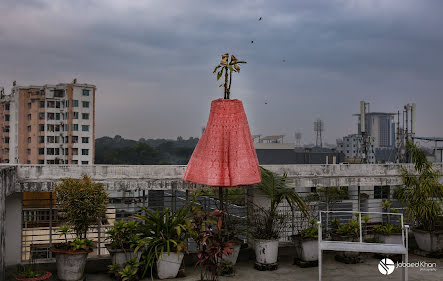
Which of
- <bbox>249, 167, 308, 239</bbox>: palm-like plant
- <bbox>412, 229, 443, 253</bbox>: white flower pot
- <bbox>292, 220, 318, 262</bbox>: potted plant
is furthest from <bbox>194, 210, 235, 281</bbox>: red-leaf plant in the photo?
<bbox>412, 229, 443, 253</bbox>: white flower pot

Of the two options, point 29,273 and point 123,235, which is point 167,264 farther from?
point 29,273

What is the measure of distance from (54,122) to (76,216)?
224 feet

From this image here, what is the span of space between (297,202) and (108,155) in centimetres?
7792

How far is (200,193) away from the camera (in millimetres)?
8641

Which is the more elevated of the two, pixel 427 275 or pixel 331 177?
pixel 331 177

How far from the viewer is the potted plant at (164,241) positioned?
7594 mm

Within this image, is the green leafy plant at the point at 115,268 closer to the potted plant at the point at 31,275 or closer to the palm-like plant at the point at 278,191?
the potted plant at the point at 31,275

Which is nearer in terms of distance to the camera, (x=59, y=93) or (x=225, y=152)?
(x=225, y=152)

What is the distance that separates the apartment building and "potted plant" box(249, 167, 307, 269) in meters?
66.6

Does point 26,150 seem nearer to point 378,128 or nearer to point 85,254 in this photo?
point 85,254

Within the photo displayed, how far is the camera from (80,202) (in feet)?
24.2

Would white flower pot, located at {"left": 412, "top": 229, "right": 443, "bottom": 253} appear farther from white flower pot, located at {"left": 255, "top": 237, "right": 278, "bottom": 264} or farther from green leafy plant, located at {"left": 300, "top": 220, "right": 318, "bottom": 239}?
white flower pot, located at {"left": 255, "top": 237, "right": 278, "bottom": 264}

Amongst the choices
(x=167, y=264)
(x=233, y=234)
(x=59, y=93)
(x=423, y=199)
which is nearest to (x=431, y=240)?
(x=423, y=199)

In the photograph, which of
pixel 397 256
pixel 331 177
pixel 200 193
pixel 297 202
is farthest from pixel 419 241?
pixel 200 193
